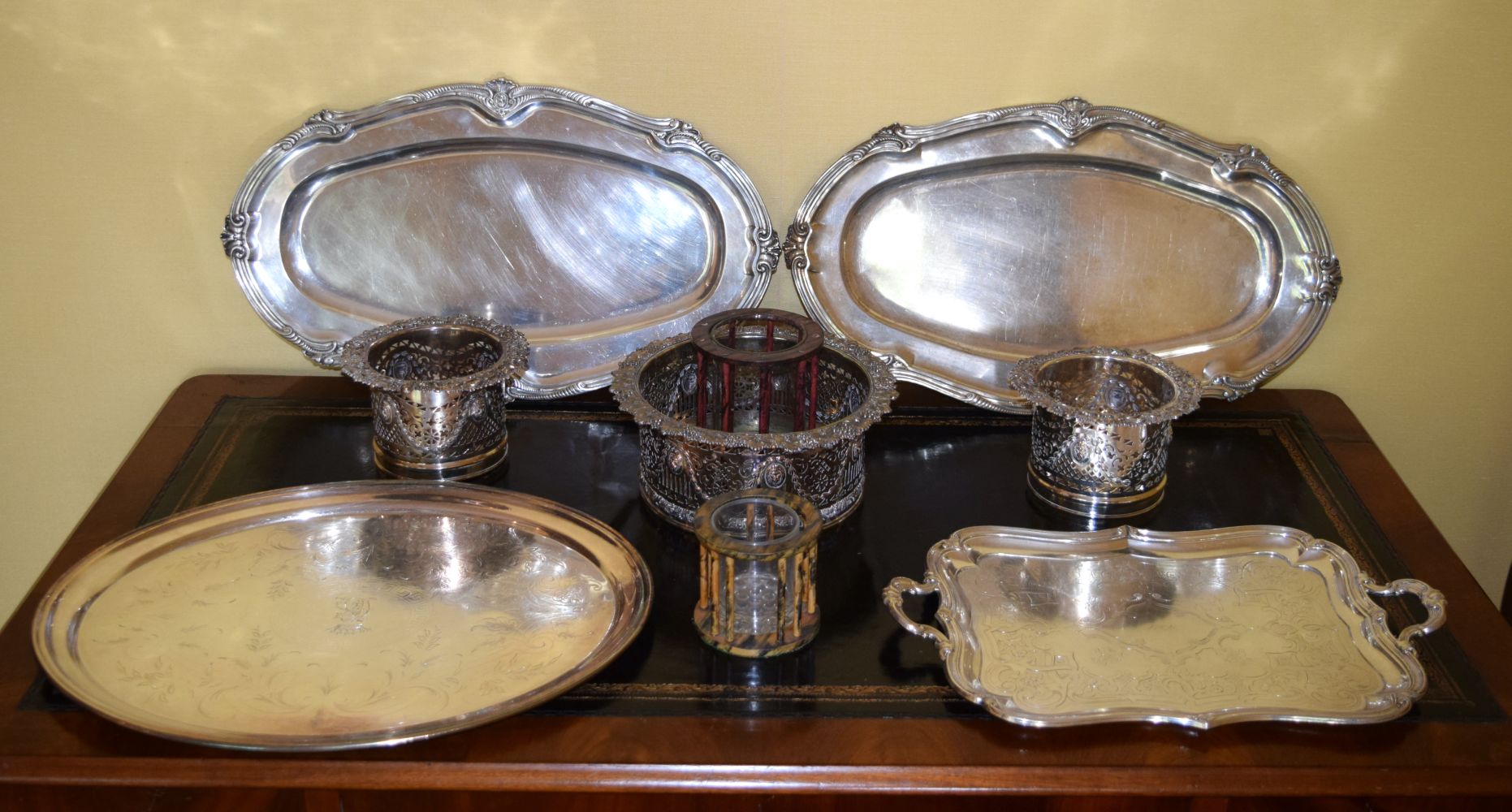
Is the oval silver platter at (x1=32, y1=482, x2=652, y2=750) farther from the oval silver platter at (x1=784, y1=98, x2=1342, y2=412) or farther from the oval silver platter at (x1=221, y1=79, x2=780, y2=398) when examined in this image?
the oval silver platter at (x1=784, y1=98, x2=1342, y2=412)

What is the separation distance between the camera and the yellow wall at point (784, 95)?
1.29m


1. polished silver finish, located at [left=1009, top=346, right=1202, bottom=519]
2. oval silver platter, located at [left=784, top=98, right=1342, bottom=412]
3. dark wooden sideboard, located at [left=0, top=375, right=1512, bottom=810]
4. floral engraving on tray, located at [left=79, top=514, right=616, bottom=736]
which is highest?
oval silver platter, located at [left=784, top=98, right=1342, bottom=412]

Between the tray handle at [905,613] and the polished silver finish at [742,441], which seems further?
the polished silver finish at [742,441]

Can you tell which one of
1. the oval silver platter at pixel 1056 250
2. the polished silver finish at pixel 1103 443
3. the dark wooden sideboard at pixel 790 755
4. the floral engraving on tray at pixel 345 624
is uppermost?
the oval silver platter at pixel 1056 250

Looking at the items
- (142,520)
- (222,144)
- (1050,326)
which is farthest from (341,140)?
(1050,326)

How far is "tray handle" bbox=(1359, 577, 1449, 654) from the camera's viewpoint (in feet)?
3.29

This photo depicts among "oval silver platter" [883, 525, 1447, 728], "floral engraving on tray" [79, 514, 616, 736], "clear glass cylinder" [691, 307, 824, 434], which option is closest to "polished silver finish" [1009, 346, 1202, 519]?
"oval silver platter" [883, 525, 1447, 728]

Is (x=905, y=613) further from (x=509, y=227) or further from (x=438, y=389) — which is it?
(x=509, y=227)

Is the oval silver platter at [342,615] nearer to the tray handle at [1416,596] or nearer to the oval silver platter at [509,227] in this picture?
the oval silver platter at [509,227]

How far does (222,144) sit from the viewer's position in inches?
53.4

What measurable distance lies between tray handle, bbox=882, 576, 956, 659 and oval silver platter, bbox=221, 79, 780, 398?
42 cm

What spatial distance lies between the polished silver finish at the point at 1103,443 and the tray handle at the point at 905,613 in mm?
212

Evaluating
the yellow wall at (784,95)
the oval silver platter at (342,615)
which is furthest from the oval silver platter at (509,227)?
the oval silver platter at (342,615)

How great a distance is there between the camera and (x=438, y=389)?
1.19 metres
